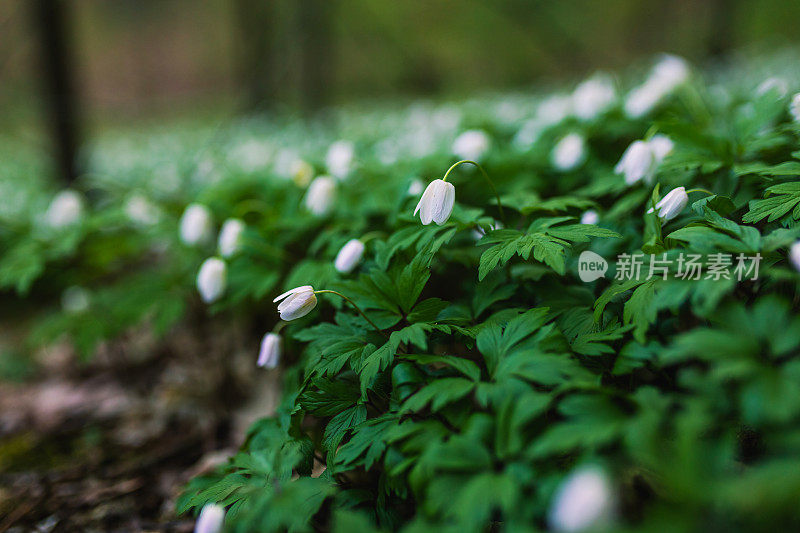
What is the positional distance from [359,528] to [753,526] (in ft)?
2.43

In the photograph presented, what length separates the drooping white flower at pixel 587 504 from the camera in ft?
2.86

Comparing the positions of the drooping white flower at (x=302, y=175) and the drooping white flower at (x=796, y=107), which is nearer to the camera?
the drooping white flower at (x=796, y=107)

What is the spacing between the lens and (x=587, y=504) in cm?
87

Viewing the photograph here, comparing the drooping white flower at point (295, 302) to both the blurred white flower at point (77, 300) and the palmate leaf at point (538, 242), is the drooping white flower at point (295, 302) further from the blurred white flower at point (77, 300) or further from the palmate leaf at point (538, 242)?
the blurred white flower at point (77, 300)

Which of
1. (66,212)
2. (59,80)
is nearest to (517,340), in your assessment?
(66,212)

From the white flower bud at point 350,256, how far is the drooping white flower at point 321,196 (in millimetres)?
458

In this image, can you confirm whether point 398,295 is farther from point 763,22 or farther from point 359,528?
point 763,22

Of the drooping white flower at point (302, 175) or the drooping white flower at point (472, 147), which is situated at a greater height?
the drooping white flower at point (472, 147)

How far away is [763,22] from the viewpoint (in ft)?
48.0

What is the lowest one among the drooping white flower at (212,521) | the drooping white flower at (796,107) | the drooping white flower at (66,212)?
the drooping white flower at (212,521)

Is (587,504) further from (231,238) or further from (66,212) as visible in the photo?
(66,212)

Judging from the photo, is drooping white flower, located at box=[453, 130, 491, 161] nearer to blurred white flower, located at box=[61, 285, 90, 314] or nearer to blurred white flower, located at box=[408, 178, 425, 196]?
blurred white flower, located at box=[408, 178, 425, 196]

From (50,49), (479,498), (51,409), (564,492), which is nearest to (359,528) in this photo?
(479,498)

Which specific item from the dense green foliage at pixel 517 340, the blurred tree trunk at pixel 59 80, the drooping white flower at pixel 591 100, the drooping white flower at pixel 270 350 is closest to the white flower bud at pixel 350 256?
the dense green foliage at pixel 517 340
